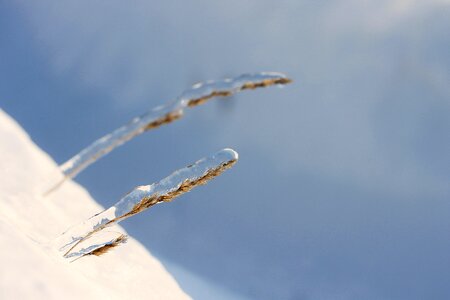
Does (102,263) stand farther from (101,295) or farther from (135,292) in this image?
(101,295)

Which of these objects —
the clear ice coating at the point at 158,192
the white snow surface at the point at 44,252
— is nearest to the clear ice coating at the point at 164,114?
the white snow surface at the point at 44,252

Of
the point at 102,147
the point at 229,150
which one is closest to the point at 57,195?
the point at 229,150

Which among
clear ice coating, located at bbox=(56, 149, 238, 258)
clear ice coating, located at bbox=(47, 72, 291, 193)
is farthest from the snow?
clear ice coating, located at bbox=(56, 149, 238, 258)

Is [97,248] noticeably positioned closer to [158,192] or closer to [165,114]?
[158,192]

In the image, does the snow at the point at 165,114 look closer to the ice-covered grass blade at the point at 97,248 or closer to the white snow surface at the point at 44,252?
the white snow surface at the point at 44,252

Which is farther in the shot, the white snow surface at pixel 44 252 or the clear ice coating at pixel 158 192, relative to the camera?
the clear ice coating at pixel 158 192

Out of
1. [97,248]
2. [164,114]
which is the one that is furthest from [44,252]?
[97,248]
